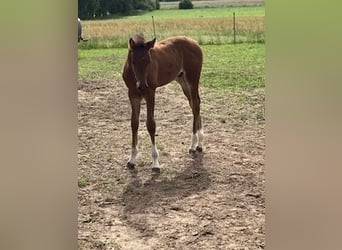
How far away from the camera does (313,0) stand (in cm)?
96

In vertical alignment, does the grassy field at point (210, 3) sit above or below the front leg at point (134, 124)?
above

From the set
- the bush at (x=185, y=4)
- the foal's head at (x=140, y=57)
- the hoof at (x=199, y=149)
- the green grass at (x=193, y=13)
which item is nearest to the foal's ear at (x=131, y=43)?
the foal's head at (x=140, y=57)

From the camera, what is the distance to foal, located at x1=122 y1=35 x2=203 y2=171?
1.70 m

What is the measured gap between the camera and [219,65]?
1987mm

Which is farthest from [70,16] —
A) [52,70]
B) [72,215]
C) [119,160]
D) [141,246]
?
[119,160]

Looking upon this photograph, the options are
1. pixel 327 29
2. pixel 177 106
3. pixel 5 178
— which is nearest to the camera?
pixel 327 29

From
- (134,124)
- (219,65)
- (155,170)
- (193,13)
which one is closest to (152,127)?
(134,124)

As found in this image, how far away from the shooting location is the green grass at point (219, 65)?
5.07 feet

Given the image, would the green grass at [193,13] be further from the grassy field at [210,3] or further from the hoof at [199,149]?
the hoof at [199,149]

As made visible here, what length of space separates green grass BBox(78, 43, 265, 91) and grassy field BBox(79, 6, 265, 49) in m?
0.04

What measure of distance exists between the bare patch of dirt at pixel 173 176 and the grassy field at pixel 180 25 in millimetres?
316

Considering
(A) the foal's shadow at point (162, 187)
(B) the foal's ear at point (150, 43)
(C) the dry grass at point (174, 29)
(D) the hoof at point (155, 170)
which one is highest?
(C) the dry grass at point (174, 29)

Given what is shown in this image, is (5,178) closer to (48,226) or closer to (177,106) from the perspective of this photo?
(48,226)

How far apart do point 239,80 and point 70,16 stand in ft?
4.10
